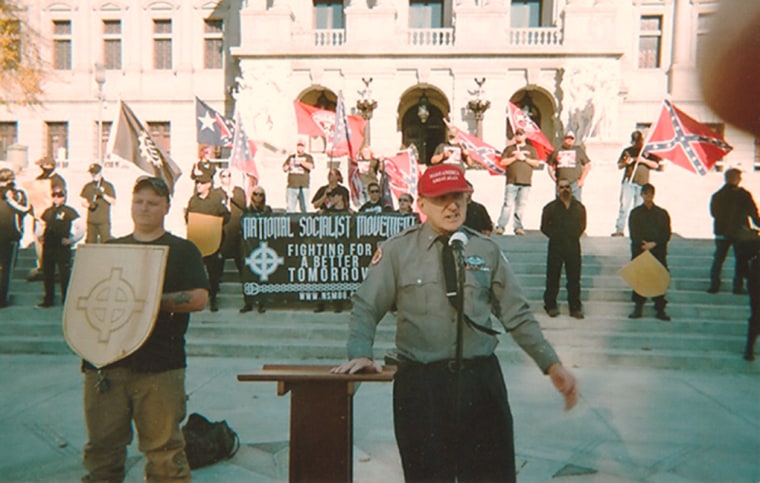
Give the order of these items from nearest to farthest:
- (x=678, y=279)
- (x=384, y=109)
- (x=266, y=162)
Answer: (x=678, y=279) → (x=266, y=162) → (x=384, y=109)

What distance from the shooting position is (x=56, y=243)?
8.80 meters

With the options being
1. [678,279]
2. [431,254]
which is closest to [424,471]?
[431,254]

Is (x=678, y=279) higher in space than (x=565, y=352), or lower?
higher

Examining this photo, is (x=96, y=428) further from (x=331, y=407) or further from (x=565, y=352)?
(x=565, y=352)

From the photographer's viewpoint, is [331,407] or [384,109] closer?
Answer: [331,407]

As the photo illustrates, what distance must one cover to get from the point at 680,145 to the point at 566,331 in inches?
188

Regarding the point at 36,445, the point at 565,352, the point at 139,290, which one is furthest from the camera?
the point at 565,352

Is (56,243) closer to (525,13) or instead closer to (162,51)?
(525,13)

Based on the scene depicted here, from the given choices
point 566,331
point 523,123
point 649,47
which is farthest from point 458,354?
point 649,47

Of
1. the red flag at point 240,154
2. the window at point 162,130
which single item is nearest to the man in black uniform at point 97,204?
the red flag at point 240,154

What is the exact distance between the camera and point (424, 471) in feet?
9.33

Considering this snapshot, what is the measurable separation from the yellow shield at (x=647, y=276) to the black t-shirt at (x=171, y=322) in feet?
20.3

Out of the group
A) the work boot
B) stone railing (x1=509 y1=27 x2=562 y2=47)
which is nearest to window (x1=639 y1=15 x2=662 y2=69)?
stone railing (x1=509 y1=27 x2=562 y2=47)

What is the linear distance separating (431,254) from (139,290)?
1.61 metres
